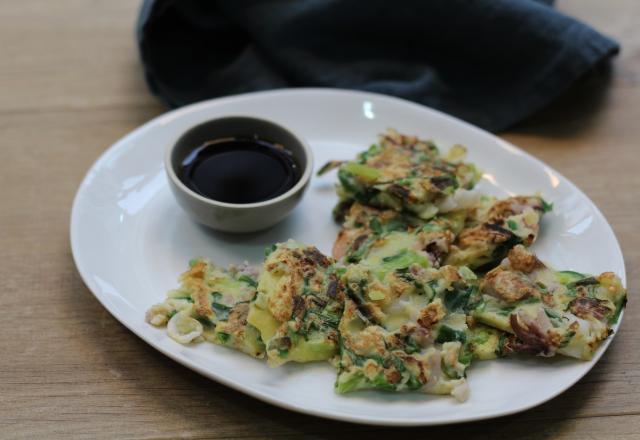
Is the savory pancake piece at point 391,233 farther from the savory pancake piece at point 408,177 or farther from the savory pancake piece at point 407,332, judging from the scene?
the savory pancake piece at point 407,332

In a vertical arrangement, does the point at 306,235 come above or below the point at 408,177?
below

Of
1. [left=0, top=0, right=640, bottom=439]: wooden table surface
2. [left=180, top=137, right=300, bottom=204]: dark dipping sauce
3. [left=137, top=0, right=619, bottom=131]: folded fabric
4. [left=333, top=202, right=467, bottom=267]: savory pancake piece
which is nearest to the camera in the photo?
[left=0, top=0, right=640, bottom=439]: wooden table surface

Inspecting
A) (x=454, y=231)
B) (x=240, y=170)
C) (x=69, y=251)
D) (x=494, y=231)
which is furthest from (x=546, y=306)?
(x=69, y=251)

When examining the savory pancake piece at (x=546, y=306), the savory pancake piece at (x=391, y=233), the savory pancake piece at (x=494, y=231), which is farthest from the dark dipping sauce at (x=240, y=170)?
the savory pancake piece at (x=546, y=306)

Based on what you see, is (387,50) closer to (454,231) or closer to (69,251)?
(454,231)

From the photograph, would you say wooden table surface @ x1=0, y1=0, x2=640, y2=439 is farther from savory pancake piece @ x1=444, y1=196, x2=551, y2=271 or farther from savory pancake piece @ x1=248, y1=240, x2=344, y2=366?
savory pancake piece @ x1=444, y1=196, x2=551, y2=271

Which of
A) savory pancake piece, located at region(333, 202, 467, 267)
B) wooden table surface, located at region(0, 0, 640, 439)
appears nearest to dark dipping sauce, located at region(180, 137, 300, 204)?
savory pancake piece, located at region(333, 202, 467, 267)
